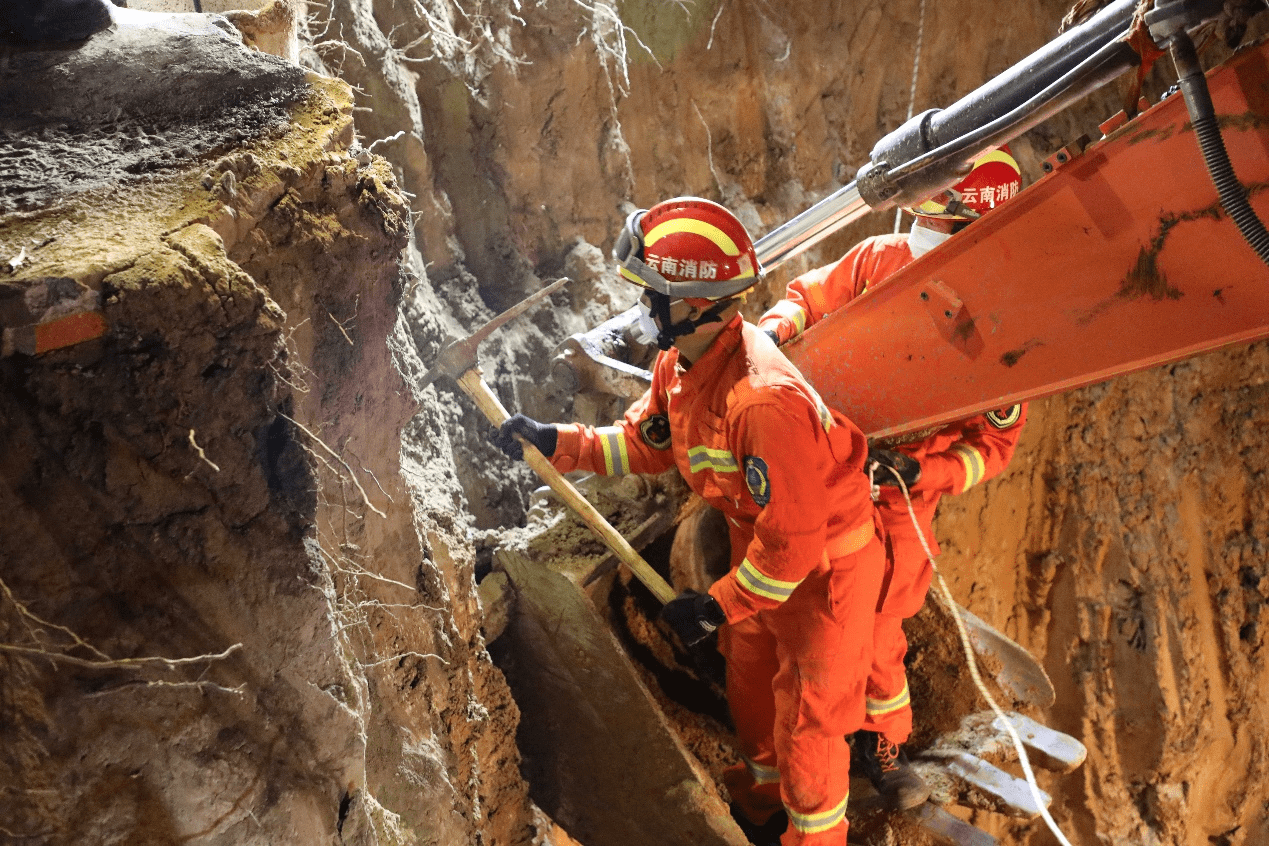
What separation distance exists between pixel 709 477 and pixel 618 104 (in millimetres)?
2202

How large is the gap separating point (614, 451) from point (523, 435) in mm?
340

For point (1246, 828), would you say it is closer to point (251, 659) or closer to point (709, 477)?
point (709, 477)

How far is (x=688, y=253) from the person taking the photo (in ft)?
8.27

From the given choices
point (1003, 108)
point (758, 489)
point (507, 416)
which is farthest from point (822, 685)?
point (1003, 108)

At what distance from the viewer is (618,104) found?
409cm

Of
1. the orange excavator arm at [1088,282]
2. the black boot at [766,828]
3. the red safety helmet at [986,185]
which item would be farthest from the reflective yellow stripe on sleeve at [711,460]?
the black boot at [766,828]

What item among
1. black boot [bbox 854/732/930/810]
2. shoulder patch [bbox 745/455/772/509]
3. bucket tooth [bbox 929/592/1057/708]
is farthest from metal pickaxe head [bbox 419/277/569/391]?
bucket tooth [bbox 929/592/1057/708]

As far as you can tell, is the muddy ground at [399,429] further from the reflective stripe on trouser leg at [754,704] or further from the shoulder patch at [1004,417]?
the shoulder patch at [1004,417]

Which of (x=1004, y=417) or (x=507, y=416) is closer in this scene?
(x=507, y=416)

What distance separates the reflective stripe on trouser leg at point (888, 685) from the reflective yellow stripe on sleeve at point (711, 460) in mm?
1129

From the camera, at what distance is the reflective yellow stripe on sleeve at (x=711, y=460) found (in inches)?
105

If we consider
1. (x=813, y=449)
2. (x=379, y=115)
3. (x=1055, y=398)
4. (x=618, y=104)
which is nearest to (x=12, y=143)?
(x=379, y=115)

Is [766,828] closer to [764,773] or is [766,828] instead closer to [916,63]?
[764,773]

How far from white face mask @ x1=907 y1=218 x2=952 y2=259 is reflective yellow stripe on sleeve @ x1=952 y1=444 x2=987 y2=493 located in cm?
79
